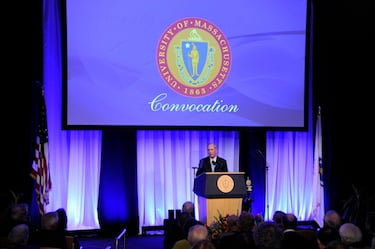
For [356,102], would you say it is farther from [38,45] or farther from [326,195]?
[38,45]

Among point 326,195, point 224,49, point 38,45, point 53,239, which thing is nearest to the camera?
point 53,239

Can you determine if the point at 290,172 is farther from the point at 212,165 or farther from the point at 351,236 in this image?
the point at 351,236

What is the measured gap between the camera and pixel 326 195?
30.1 feet

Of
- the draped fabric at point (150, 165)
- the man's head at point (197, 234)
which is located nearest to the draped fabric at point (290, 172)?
the draped fabric at point (150, 165)

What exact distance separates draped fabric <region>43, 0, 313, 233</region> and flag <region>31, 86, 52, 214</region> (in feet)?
2.08

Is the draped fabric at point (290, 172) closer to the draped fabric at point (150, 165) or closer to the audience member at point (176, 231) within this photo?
the draped fabric at point (150, 165)

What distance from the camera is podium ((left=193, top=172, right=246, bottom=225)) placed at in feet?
20.1

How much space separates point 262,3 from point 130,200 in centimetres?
445

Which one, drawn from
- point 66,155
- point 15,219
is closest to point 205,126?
point 66,155

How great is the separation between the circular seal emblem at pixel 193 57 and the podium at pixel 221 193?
Answer: 247 centimetres

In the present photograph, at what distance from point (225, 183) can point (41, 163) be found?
10.2 ft

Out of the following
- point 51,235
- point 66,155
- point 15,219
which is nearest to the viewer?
point 51,235

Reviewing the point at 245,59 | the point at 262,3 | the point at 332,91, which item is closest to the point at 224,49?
the point at 245,59

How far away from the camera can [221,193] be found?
6156 mm
